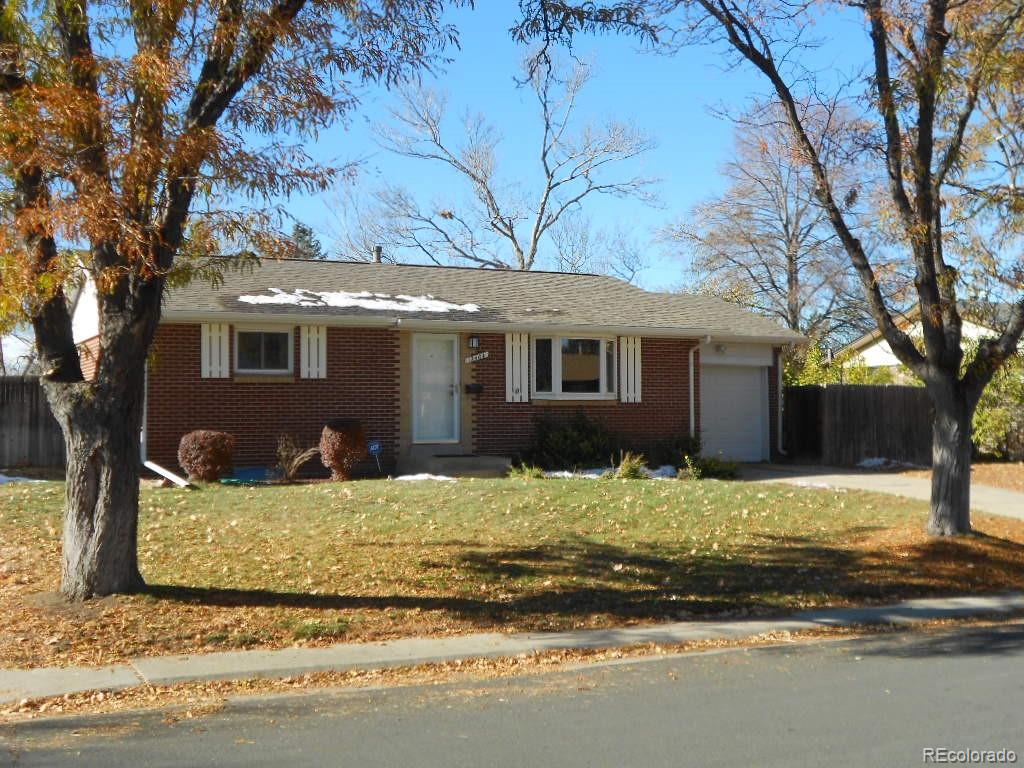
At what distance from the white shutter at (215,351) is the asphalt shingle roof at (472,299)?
1.30 ft

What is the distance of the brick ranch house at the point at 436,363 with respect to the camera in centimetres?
1689

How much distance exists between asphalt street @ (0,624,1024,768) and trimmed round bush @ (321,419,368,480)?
30.0 feet

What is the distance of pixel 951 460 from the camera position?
11727 millimetres

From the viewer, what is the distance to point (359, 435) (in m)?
16.5

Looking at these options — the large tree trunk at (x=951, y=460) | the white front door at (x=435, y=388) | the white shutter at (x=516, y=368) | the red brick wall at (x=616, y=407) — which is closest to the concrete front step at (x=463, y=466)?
the white front door at (x=435, y=388)

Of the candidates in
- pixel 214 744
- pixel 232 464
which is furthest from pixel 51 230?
pixel 232 464

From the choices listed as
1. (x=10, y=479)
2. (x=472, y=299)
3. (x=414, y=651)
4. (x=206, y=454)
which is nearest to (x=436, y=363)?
(x=472, y=299)

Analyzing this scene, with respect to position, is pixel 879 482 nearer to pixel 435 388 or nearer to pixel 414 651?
pixel 435 388

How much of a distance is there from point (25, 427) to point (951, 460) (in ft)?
50.6

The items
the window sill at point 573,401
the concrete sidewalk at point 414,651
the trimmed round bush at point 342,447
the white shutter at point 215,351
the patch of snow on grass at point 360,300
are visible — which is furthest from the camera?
the window sill at point 573,401

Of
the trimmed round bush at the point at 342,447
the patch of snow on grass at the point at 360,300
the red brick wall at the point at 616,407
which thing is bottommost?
the trimmed round bush at the point at 342,447

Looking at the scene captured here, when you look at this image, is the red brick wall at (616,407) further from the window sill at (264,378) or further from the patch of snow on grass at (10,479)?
the patch of snow on grass at (10,479)

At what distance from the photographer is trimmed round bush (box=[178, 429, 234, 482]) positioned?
50.3ft

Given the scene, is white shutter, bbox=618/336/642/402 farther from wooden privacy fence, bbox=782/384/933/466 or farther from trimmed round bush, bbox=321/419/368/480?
trimmed round bush, bbox=321/419/368/480
